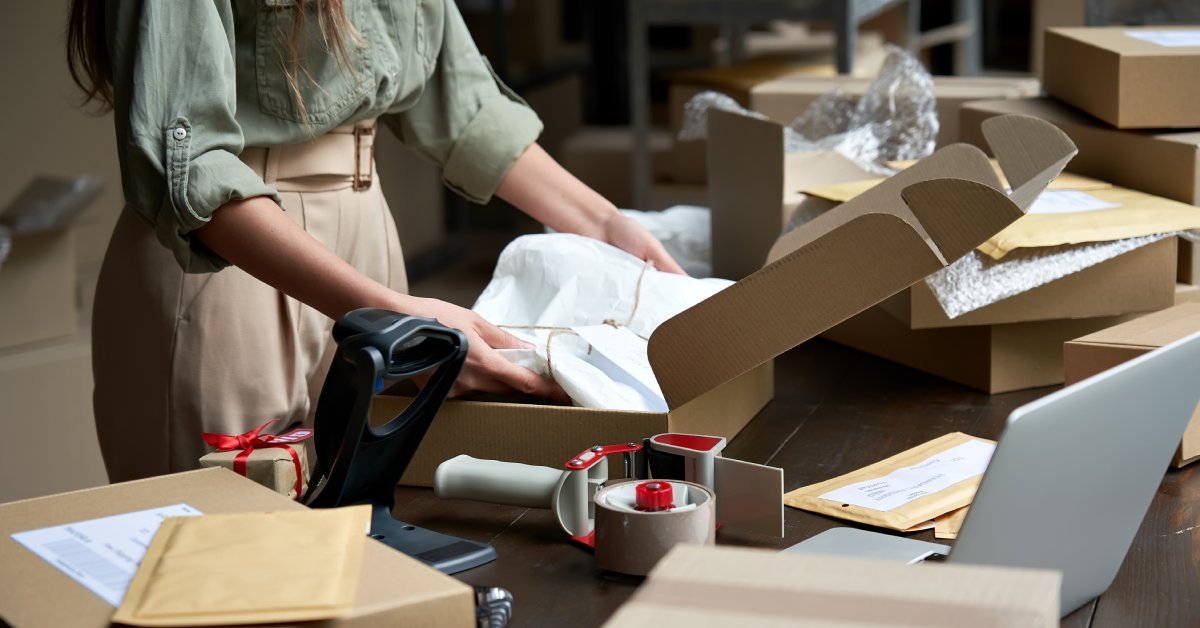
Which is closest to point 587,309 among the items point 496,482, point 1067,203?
point 496,482

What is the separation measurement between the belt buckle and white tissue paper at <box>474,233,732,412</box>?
21cm

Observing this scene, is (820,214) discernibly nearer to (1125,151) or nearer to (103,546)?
(1125,151)

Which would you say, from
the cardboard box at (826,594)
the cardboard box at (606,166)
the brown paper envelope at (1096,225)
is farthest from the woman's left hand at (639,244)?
the cardboard box at (606,166)

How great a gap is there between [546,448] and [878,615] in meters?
0.55

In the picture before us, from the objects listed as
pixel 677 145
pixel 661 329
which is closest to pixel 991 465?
pixel 661 329

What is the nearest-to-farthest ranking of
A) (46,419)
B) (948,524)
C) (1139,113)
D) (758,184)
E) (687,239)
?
(948,524)
(1139,113)
(758,184)
(687,239)
(46,419)

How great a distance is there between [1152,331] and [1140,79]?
1.61ft

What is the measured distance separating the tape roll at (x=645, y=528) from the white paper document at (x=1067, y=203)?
27.4 inches

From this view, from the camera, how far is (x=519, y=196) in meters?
1.61

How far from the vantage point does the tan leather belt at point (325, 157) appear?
4.48ft

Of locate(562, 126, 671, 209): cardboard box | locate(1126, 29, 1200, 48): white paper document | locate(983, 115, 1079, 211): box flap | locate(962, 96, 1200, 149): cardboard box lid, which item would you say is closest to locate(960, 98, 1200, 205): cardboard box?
locate(962, 96, 1200, 149): cardboard box lid

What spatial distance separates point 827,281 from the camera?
0.96 m

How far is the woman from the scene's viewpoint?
115 centimetres

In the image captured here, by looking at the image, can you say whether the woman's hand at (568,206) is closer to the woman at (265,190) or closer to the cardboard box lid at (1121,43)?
the woman at (265,190)
